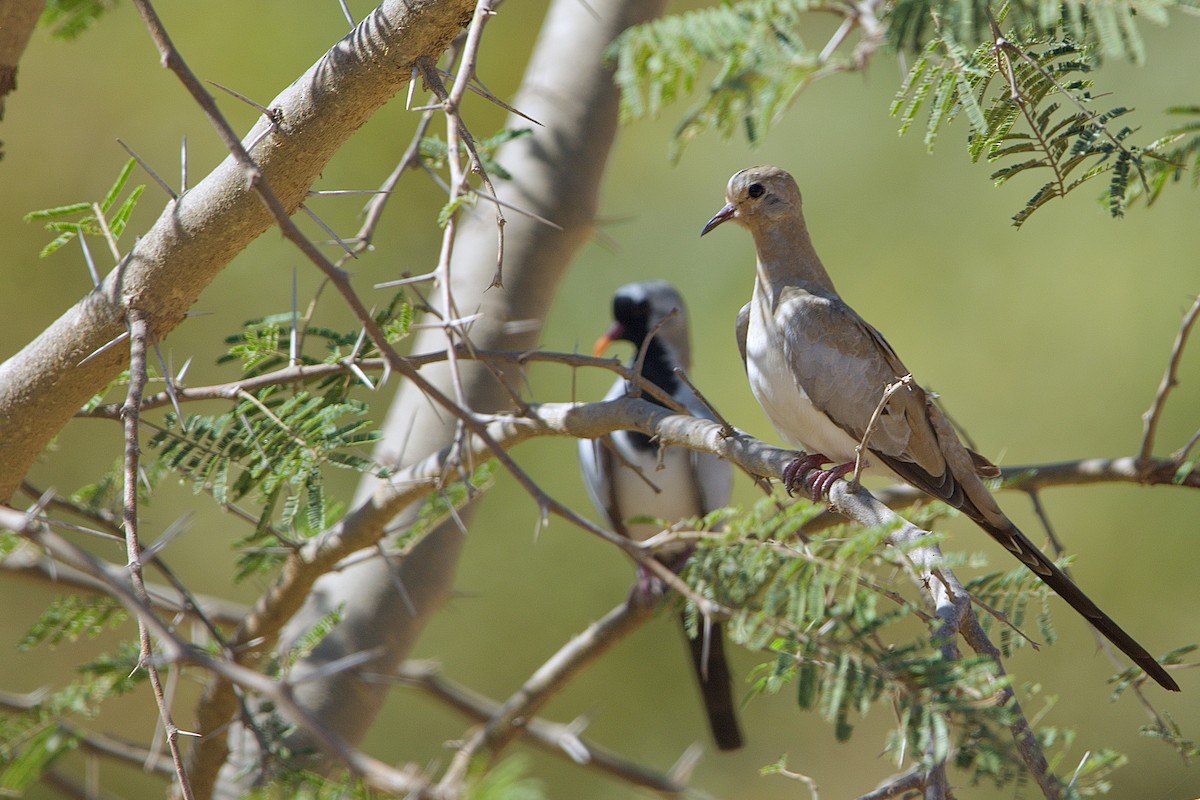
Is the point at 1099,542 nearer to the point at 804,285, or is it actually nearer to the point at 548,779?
the point at 548,779

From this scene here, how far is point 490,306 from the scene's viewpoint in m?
4.12

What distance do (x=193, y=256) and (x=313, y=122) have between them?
0.38 meters

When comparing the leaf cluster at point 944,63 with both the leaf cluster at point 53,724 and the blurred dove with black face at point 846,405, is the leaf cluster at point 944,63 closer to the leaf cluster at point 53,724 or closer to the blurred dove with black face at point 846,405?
the blurred dove with black face at point 846,405

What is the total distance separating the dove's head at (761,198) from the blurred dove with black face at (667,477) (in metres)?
1.41

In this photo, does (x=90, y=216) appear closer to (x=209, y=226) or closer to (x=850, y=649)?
(x=209, y=226)

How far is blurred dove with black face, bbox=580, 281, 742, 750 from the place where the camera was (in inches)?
190

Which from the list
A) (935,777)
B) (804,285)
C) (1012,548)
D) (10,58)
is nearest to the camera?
(935,777)

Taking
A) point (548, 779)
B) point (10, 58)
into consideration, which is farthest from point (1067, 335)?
point (10, 58)

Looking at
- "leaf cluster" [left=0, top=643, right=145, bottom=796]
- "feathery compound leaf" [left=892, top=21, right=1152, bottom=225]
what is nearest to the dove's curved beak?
"feathery compound leaf" [left=892, top=21, right=1152, bottom=225]

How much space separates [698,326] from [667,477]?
2957 mm

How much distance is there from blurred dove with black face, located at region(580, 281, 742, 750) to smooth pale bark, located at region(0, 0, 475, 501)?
2.63 m

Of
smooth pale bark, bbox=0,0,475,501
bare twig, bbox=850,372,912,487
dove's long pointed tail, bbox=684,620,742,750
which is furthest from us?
dove's long pointed tail, bbox=684,620,742,750

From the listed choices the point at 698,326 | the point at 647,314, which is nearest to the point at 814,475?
the point at 647,314

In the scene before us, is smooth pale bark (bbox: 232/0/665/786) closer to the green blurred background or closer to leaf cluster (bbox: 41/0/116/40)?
leaf cluster (bbox: 41/0/116/40)
